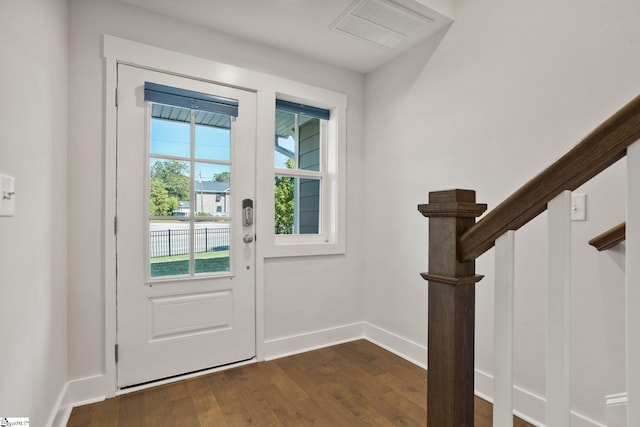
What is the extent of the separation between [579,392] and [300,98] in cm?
259

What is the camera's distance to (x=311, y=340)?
9.07 feet

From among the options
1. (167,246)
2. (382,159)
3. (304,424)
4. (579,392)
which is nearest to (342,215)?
(382,159)

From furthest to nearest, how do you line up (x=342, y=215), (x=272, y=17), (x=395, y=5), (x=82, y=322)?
1. (x=342, y=215)
2. (x=272, y=17)
3. (x=395, y=5)
4. (x=82, y=322)

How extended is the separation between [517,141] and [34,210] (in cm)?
241

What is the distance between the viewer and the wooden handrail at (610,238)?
134 centimetres

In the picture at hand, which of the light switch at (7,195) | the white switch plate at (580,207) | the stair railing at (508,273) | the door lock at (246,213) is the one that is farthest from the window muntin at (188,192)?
the white switch plate at (580,207)

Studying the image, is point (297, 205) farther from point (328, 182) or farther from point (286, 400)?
point (286, 400)

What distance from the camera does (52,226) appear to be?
1.66 meters

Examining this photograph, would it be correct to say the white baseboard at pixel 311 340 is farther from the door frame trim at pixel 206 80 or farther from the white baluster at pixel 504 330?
the white baluster at pixel 504 330

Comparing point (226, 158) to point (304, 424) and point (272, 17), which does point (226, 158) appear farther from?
point (304, 424)

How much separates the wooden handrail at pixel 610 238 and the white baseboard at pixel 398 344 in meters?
1.40

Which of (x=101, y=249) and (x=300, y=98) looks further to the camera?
(x=300, y=98)

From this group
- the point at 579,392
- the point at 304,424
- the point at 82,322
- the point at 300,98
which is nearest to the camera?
the point at 579,392

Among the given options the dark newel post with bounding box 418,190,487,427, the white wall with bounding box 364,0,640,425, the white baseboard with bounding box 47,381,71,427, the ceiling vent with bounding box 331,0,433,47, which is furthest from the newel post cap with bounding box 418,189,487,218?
the white baseboard with bounding box 47,381,71,427
